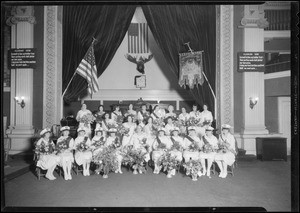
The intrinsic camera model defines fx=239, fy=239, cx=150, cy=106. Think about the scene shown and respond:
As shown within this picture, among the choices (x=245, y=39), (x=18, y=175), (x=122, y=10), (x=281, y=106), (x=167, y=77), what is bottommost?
(x=18, y=175)

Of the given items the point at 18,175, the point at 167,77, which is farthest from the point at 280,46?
the point at 18,175

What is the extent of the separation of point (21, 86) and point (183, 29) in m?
7.08

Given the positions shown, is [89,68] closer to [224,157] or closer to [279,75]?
[224,157]

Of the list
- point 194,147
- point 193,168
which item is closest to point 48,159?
point 193,168

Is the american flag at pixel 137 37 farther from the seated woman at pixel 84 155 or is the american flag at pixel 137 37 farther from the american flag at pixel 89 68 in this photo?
the seated woman at pixel 84 155

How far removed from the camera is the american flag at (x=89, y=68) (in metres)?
9.66

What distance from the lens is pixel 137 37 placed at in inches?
513

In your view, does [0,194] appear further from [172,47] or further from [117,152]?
[172,47]

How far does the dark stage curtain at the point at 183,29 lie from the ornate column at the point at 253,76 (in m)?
1.33

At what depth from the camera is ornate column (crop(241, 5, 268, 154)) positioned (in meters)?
9.73

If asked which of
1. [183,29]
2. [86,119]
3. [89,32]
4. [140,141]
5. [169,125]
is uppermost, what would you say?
[183,29]

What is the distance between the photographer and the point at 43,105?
396 inches

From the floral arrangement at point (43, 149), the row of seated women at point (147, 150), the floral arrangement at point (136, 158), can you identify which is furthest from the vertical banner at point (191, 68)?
the floral arrangement at point (43, 149)

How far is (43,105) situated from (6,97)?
74.0 inches
